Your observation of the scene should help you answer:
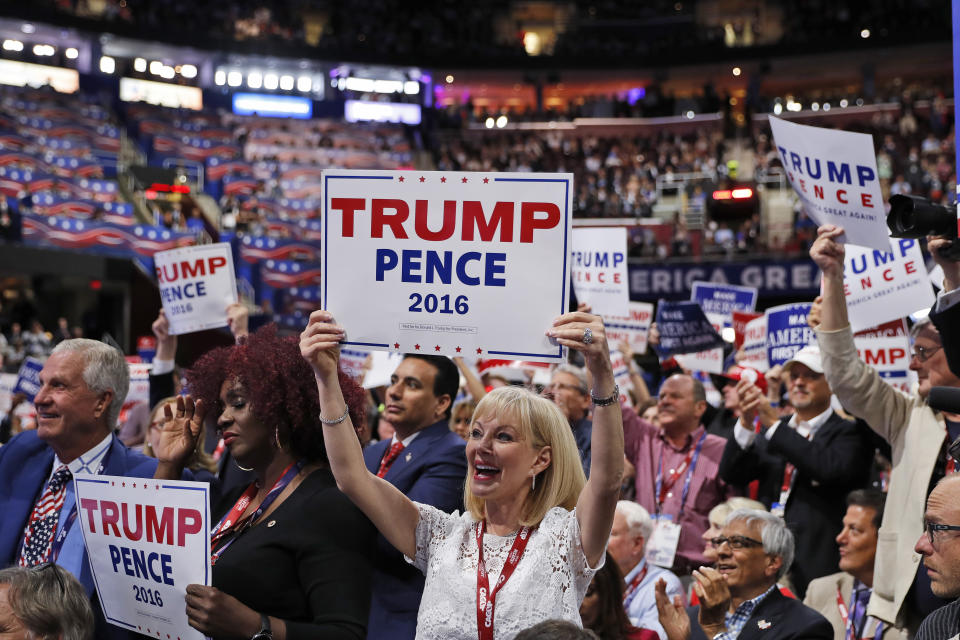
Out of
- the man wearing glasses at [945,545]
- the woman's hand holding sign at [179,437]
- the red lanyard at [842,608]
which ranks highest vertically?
the woman's hand holding sign at [179,437]

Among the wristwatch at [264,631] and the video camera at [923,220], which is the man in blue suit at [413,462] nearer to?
the wristwatch at [264,631]

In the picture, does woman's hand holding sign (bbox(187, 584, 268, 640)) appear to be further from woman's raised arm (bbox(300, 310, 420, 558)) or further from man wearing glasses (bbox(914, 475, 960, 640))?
man wearing glasses (bbox(914, 475, 960, 640))

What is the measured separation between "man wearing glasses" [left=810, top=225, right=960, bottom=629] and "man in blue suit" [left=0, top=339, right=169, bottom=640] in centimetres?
223

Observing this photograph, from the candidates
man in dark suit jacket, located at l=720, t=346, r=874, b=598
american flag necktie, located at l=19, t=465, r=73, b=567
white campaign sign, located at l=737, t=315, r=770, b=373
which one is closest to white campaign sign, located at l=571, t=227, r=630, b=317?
white campaign sign, located at l=737, t=315, r=770, b=373

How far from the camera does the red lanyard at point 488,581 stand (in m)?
2.53

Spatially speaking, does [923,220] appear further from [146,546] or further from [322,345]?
[146,546]

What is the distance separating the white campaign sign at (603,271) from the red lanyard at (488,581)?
402cm

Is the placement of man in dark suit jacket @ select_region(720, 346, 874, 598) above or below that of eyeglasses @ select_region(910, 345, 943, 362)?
below

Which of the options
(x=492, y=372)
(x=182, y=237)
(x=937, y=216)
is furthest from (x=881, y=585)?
(x=182, y=237)

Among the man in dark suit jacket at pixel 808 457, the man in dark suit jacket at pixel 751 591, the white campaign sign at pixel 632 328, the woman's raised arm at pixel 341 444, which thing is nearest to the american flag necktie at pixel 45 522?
the woman's raised arm at pixel 341 444

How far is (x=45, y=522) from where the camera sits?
3.27 meters

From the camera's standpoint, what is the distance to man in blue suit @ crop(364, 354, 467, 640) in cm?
312

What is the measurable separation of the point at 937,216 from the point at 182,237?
18184 millimetres

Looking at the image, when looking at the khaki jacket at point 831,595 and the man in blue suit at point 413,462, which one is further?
the khaki jacket at point 831,595
